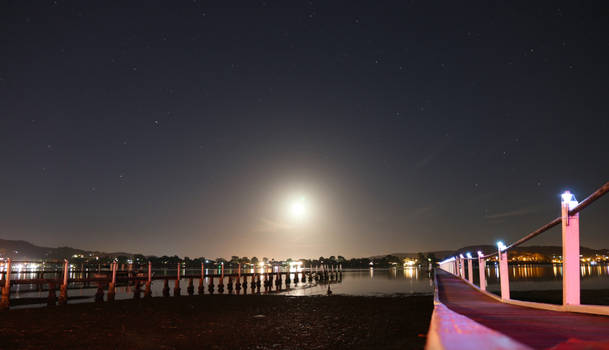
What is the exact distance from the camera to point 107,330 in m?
14.0

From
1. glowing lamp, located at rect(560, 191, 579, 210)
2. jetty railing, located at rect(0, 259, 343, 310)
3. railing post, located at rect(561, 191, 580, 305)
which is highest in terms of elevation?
glowing lamp, located at rect(560, 191, 579, 210)

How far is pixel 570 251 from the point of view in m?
6.54

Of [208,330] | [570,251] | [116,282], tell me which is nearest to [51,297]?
[116,282]

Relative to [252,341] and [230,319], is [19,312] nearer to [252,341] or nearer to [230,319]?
[230,319]

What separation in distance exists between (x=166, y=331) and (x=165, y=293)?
23.2m

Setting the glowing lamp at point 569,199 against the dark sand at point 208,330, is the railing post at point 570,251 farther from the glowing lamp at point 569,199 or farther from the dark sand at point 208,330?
the dark sand at point 208,330

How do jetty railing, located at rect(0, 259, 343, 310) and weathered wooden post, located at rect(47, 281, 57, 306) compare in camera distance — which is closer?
jetty railing, located at rect(0, 259, 343, 310)

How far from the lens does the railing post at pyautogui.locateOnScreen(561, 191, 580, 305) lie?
21.4ft

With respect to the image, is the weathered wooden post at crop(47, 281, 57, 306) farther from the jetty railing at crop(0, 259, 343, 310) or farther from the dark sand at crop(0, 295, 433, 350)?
the dark sand at crop(0, 295, 433, 350)

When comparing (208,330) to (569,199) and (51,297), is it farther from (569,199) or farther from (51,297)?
(51,297)

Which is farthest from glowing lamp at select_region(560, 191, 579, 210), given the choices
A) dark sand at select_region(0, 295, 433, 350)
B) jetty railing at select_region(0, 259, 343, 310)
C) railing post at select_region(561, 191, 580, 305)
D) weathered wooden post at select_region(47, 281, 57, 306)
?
weathered wooden post at select_region(47, 281, 57, 306)

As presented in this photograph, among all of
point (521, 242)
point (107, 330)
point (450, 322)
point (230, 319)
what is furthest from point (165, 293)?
point (450, 322)

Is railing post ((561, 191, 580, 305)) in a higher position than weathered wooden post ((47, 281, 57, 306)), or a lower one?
higher

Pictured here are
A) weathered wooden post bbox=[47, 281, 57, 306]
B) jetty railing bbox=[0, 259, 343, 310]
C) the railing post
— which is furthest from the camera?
weathered wooden post bbox=[47, 281, 57, 306]
